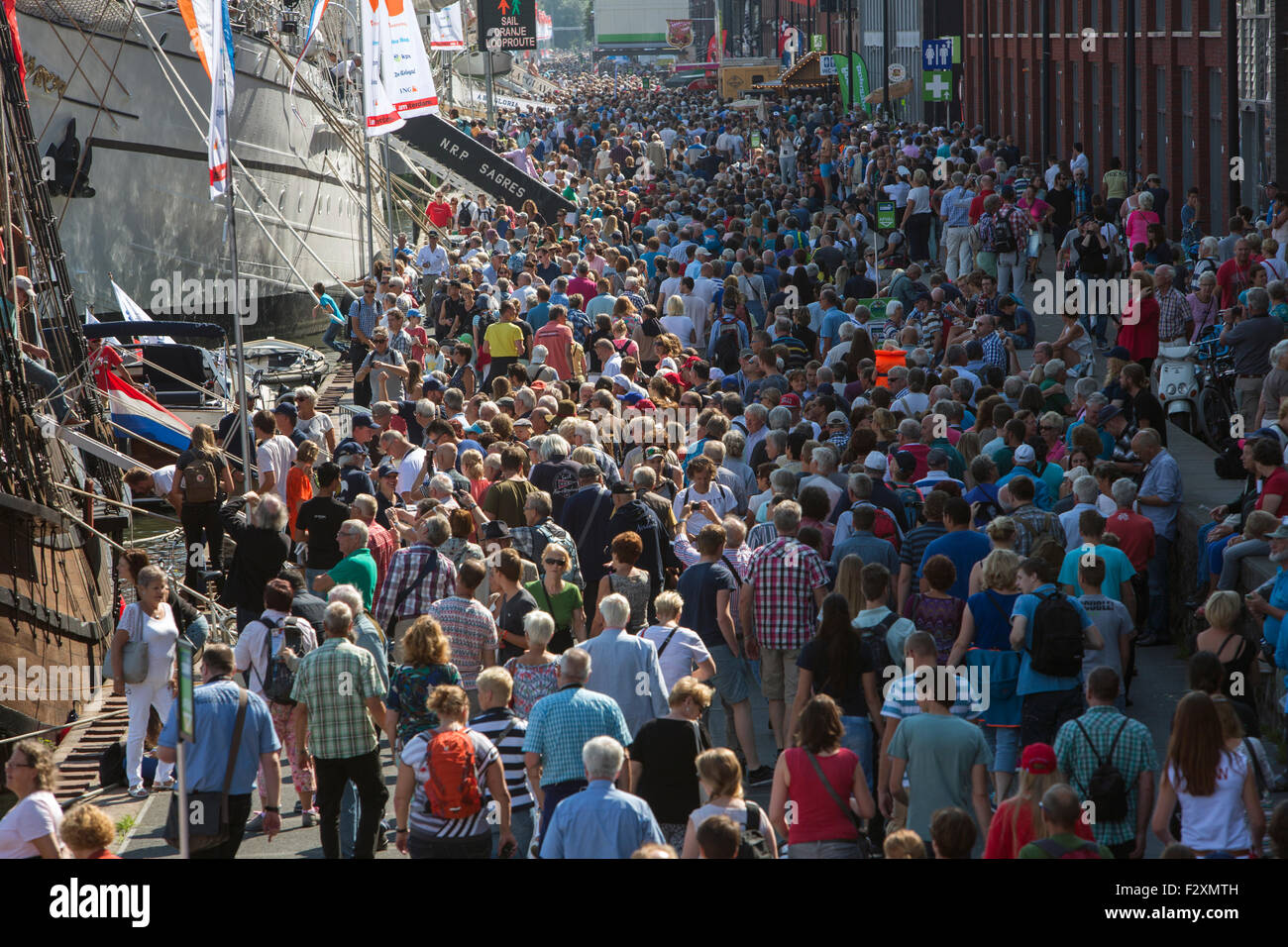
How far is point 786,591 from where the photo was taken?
9680 mm

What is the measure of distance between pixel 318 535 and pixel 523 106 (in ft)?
256

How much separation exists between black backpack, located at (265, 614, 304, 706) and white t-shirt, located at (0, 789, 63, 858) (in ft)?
7.40

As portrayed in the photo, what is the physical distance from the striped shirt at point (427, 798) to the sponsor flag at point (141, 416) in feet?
36.9

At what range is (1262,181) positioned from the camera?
2614 centimetres

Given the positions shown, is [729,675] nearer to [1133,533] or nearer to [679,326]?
[1133,533]

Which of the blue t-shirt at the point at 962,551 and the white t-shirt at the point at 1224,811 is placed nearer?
the white t-shirt at the point at 1224,811

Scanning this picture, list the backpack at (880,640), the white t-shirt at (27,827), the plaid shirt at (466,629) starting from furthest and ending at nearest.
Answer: the plaid shirt at (466,629) → the backpack at (880,640) → the white t-shirt at (27,827)

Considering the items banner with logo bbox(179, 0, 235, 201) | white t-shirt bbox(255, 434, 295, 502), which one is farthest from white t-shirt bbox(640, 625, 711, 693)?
banner with logo bbox(179, 0, 235, 201)

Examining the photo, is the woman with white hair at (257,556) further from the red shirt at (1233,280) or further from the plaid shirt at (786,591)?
the red shirt at (1233,280)

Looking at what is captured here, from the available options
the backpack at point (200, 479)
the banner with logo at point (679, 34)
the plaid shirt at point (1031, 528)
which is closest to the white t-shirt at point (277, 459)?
the backpack at point (200, 479)

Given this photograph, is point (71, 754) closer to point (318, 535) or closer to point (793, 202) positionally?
point (318, 535)

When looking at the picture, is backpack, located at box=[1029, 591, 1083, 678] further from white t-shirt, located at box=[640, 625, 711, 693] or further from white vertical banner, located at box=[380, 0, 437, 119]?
white vertical banner, located at box=[380, 0, 437, 119]

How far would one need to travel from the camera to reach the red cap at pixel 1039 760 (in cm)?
712

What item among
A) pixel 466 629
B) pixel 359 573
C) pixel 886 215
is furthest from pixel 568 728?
pixel 886 215
